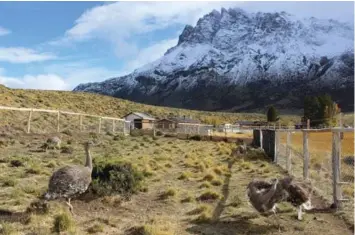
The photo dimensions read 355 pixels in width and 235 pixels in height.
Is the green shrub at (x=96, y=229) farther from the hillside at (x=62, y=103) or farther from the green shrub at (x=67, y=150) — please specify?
the hillside at (x=62, y=103)

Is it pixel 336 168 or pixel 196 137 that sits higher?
pixel 336 168

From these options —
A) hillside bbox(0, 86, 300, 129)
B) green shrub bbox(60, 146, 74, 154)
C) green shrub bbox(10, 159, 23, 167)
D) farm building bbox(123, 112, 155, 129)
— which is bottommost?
green shrub bbox(10, 159, 23, 167)

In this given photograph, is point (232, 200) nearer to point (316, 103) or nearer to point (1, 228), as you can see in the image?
point (1, 228)

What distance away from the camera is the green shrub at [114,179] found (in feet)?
44.2

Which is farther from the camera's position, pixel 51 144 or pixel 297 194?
pixel 51 144

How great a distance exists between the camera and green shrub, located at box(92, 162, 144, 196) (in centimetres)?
1348

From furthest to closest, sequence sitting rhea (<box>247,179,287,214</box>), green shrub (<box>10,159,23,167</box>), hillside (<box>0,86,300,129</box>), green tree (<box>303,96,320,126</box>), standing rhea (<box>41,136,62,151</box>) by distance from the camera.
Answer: green tree (<box>303,96,320,126</box>)
hillside (<box>0,86,300,129</box>)
standing rhea (<box>41,136,62,151</box>)
green shrub (<box>10,159,23,167</box>)
sitting rhea (<box>247,179,287,214</box>)

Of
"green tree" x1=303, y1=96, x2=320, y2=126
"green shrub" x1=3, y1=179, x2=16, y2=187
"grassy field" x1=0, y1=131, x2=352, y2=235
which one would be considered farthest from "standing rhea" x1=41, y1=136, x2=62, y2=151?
"green tree" x1=303, y1=96, x2=320, y2=126

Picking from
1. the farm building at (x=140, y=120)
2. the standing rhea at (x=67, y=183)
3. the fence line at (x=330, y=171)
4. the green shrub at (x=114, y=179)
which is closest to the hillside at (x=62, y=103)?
the farm building at (x=140, y=120)

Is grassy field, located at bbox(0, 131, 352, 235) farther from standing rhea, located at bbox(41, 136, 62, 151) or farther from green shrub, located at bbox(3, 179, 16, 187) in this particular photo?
standing rhea, located at bbox(41, 136, 62, 151)

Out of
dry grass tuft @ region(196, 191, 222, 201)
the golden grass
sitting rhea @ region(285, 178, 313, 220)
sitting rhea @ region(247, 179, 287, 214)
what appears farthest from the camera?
the golden grass

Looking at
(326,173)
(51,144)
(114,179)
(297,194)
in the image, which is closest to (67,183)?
(114,179)

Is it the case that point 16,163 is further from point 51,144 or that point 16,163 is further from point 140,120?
point 140,120

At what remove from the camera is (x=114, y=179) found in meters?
14.0
